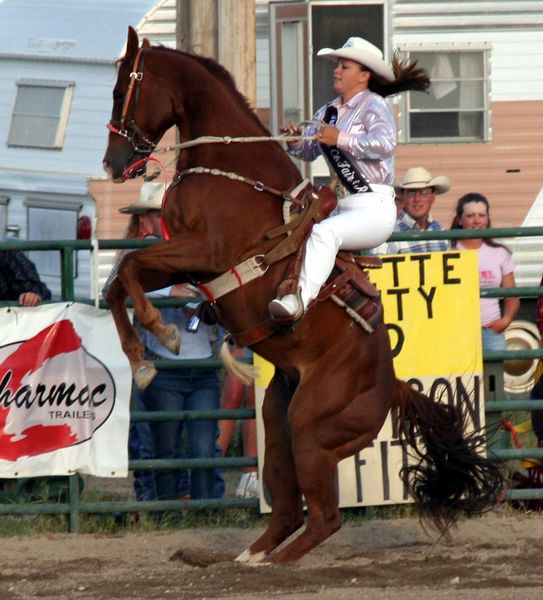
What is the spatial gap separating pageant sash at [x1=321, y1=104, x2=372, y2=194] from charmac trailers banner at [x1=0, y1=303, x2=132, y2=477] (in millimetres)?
1648

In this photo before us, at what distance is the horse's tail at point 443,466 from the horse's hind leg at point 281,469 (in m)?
0.58

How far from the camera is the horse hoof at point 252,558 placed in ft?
21.6

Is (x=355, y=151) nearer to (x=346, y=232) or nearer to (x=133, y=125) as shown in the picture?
(x=346, y=232)

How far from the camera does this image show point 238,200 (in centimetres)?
636

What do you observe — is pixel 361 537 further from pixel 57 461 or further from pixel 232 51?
pixel 232 51

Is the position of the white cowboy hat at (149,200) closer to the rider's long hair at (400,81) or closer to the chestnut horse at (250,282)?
the chestnut horse at (250,282)

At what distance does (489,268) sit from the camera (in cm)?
834

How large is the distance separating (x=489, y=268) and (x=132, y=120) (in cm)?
284

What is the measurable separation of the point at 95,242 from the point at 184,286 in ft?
2.39

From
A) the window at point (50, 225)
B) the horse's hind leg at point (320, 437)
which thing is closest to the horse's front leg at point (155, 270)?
the horse's hind leg at point (320, 437)

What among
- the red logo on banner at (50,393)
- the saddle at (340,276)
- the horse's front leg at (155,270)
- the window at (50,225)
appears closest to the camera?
the horse's front leg at (155,270)

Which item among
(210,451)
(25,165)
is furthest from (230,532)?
(25,165)

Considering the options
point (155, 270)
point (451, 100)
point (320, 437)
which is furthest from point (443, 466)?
point (451, 100)

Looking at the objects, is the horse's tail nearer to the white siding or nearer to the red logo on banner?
the red logo on banner
